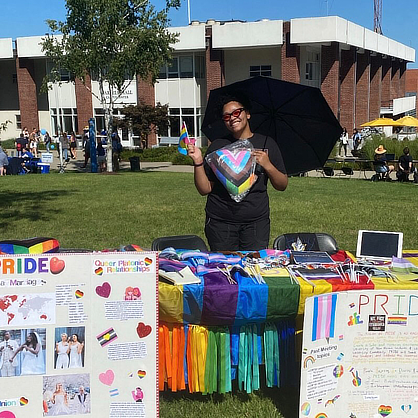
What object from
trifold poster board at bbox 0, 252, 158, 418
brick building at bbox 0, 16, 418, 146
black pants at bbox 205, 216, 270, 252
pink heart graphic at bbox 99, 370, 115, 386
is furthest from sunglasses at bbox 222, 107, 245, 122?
brick building at bbox 0, 16, 418, 146

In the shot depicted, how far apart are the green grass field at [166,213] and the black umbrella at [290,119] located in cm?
→ 213

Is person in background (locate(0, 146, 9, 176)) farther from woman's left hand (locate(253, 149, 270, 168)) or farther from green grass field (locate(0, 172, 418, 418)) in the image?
woman's left hand (locate(253, 149, 270, 168))

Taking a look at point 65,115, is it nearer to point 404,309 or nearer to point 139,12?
point 139,12

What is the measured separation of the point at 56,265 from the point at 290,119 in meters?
2.58

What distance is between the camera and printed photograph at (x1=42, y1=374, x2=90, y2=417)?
108 inches

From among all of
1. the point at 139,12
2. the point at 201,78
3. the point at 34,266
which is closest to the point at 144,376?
the point at 34,266

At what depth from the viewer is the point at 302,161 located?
4.71 m

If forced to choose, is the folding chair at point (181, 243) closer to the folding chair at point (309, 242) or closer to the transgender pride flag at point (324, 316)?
the folding chair at point (309, 242)

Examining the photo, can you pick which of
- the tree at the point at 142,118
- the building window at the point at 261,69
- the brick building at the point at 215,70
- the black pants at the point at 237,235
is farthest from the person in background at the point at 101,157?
the black pants at the point at 237,235

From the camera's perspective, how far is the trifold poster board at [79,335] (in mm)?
2695

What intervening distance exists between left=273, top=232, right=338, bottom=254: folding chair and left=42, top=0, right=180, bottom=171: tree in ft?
51.8

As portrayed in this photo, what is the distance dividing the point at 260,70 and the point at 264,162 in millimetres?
33971

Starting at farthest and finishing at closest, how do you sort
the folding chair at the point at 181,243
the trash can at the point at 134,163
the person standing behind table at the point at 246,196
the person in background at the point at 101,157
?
1. the person in background at the point at 101,157
2. the trash can at the point at 134,163
3. the folding chair at the point at 181,243
4. the person standing behind table at the point at 246,196

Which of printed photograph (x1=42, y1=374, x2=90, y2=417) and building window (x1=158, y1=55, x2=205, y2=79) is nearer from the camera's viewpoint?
printed photograph (x1=42, y1=374, x2=90, y2=417)
